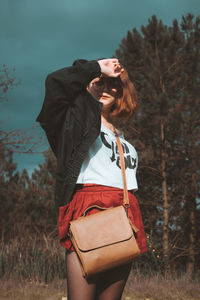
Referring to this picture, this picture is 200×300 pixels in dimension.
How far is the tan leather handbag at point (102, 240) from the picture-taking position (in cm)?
118

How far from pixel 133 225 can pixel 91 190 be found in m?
0.25

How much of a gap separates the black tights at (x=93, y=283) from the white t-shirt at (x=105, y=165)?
0.34 m

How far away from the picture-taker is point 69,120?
4.44 feet

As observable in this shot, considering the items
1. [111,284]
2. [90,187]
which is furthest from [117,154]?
[111,284]

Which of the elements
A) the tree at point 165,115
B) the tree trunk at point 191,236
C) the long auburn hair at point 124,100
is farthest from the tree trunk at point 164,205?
the long auburn hair at point 124,100

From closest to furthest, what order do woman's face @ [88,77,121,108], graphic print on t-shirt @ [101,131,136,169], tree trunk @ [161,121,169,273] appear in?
1. graphic print on t-shirt @ [101,131,136,169]
2. woman's face @ [88,77,121,108]
3. tree trunk @ [161,121,169,273]

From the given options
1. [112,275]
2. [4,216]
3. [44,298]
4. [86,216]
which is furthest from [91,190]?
[4,216]

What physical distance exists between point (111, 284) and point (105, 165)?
537mm

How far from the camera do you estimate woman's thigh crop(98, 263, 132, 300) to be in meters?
Result: 1.34

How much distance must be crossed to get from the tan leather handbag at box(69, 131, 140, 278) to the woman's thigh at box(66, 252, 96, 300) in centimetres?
6

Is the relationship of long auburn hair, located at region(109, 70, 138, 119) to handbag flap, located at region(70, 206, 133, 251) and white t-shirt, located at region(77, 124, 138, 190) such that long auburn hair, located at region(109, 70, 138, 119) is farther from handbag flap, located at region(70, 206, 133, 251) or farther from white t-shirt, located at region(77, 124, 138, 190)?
handbag flap, located at region(70, 206, 133, 251)

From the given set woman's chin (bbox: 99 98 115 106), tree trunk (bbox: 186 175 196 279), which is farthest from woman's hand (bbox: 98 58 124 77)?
tree trunk (bbox: 186 175 196 279)

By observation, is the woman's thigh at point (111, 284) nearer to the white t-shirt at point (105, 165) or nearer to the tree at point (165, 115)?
the white t-shirt at point (105, 165)

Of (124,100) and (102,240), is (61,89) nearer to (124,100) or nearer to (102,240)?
(124,100)
